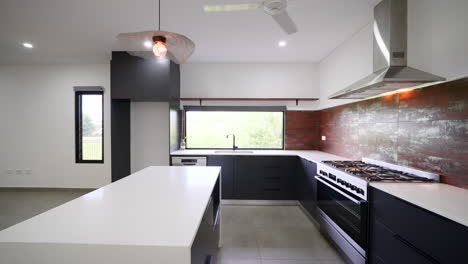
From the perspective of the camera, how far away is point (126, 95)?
352cm

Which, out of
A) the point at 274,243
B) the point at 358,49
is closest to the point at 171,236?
the point at 274,243

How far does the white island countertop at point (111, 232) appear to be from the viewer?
29.5 inches

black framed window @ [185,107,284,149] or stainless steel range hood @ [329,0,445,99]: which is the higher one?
stainless steel range hood @ [329,0,445,99]

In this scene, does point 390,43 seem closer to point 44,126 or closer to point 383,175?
point 383,175

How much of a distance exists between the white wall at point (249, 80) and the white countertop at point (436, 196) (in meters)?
2.75

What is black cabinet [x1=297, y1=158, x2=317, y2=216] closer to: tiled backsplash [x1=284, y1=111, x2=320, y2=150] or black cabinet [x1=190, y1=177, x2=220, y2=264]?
tiled backsplash [x1=284, y1=111, x2=320, y2=150]

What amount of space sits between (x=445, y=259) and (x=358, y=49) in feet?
8.01

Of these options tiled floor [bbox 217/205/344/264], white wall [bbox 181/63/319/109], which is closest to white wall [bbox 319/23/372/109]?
white wall [bbox 181/63/319/109]

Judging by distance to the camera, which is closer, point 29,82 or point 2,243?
point 2,243

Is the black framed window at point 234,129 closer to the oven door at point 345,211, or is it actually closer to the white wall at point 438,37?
the oven door at point 345,211

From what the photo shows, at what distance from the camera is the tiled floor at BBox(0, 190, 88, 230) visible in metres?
3.11

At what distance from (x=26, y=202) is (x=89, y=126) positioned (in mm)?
1644

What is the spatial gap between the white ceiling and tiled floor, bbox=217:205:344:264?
2638mm

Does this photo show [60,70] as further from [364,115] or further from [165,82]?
[364,115]
